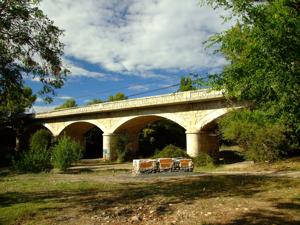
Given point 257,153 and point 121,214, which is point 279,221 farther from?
point 257,153

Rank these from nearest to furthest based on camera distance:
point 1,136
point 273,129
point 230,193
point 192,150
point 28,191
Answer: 1. point 230,193
2. point 28,191
3. point 273,129
4. point 192,150
5. point 1,136

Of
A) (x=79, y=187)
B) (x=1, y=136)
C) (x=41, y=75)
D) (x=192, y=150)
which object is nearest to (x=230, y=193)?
(x=79, y=187)

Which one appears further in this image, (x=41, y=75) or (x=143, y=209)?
(x=41, y=75)

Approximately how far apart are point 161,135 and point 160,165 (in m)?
26.5

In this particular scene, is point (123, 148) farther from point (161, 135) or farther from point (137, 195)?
point (137, 195)

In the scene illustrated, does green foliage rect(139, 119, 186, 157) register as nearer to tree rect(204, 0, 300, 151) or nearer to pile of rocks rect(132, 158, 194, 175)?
pile of rocks rect(132, 158, 194, 175)

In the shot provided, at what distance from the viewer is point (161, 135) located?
43.4m

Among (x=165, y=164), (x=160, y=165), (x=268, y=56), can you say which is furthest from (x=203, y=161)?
(x=268, y=56)

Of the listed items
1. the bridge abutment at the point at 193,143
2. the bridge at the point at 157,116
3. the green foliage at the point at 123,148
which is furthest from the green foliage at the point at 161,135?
the bridge abutment at the point at 193,143

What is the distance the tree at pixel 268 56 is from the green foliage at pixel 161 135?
112 feet

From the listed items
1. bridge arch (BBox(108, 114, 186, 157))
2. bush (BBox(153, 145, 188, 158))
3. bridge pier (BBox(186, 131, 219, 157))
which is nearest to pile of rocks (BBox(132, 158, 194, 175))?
bush (BBox(153, 145, 188, 158))

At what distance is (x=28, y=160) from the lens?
20.5 meters

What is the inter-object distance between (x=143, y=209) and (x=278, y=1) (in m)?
5.09

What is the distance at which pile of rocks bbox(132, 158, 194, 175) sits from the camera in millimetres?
16623
